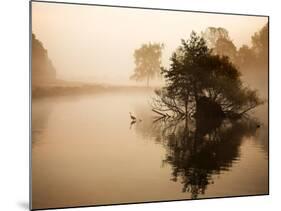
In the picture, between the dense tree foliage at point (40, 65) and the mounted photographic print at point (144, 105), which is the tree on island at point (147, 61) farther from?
the dense tree foliage at point (40, 65)

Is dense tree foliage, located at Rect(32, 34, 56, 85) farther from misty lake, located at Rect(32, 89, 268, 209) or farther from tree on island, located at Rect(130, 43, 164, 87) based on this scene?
tree on island, located at Rect(130, 43, 164, 87)

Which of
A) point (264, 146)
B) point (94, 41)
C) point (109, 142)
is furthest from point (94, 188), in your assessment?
point (264, 146)

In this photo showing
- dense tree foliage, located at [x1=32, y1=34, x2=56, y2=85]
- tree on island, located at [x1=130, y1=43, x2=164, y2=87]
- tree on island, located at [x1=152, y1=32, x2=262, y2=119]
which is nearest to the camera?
dense tree foliage, located at [x1=32, y1=34, x2=56, y2=85]

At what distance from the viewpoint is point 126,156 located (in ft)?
13.5

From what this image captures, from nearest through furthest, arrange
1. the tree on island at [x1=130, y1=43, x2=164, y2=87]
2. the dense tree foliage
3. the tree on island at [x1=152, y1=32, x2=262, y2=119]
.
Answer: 1. the dense tree foliage
2. the tree on island at [x1=130, y1=43, x2=164, y2=87]
3. the tree on island at [x1=152, y1=32, x2=262, y2=119]

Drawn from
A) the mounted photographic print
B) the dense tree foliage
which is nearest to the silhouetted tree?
the mounted photographic print

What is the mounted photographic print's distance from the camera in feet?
12.9

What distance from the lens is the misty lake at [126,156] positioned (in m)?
3.93

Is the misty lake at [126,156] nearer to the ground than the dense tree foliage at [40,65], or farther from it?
nearer to the ground

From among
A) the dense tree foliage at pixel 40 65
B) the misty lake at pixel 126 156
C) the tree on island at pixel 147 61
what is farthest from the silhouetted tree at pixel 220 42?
the dense tree foliage at pixel 40 65

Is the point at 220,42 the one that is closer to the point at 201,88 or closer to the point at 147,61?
the point at 201,88

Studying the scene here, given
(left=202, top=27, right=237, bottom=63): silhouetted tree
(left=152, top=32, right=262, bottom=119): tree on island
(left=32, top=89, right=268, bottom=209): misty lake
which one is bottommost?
(left=32, top=89, right=268, bottom=209): misty lake

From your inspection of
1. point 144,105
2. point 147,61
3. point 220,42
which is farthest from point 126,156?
point 220,42
